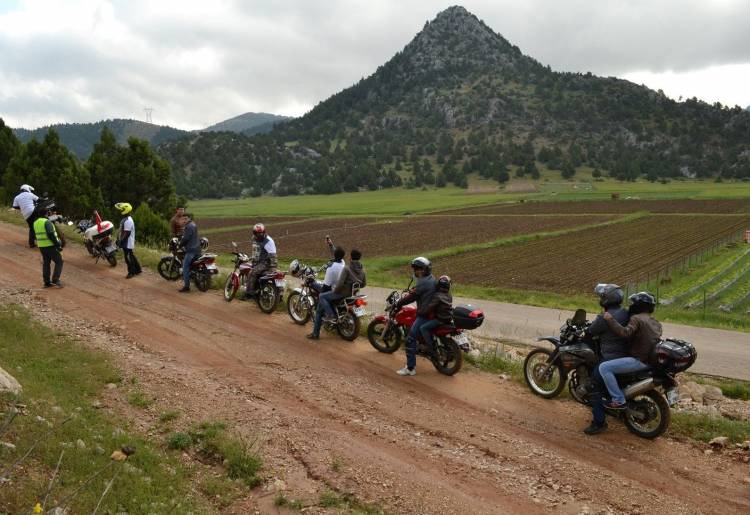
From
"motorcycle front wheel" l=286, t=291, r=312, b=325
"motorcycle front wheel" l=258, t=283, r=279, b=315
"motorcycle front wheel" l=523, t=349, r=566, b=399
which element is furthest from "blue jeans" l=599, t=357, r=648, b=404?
"motorcycle front wheel" l=258, t=283, r=279, b=315

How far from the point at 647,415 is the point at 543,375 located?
5.72 feet

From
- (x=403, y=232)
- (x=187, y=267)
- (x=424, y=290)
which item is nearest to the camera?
(x=424, y=290)

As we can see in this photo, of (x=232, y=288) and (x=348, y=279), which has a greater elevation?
(x=348, y=279)

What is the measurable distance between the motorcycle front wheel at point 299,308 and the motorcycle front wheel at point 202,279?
11.4ft

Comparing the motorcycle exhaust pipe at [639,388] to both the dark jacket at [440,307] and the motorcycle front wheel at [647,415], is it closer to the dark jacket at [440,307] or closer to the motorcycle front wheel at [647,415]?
the motorcycle front wheel at [647,415]

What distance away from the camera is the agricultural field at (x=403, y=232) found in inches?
1799

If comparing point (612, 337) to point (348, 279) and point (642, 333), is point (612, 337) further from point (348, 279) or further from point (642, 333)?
point (348, 279)

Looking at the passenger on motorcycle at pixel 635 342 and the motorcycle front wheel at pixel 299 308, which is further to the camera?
the motorcycle front wheel at pixel 299 308

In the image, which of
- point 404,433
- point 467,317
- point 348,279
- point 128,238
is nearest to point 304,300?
point 348,279

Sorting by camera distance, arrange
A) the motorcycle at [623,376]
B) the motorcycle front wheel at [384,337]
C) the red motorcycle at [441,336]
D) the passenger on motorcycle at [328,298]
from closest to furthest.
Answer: the motorcycle at [623,376], the red motorcycle at [441,336], the motorcycle front wheel at [384,337], the passenger on motorcycle at [328,298]

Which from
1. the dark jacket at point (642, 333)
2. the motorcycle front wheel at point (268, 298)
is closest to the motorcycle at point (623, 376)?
the dark jacket at point (642, 333)

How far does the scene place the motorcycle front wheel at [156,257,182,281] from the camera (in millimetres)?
16062

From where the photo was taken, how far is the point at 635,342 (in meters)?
7.61

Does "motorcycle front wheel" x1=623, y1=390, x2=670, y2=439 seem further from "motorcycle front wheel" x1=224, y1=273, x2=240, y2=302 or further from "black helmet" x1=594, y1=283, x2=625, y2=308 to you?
"motorcycle front wheel" x1=224, y1=273, x2=240, y2=302
